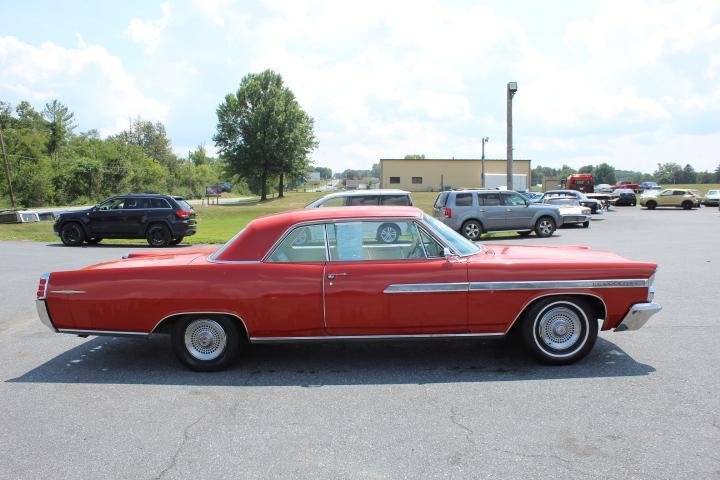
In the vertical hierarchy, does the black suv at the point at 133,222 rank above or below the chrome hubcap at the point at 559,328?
above

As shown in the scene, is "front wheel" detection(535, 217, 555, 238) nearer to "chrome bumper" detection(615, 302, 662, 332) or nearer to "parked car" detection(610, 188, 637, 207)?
"chrome bumper" detection(615, 302, 662, 332)

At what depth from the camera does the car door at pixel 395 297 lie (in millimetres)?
4777

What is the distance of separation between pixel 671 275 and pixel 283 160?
5611cm

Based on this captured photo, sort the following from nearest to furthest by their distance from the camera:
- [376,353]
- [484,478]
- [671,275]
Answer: [484,478], [376,353], [671,275]

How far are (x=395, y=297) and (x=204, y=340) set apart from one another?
5.70 feet

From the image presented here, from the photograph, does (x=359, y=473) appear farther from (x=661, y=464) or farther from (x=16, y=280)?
(x=16, y=280)

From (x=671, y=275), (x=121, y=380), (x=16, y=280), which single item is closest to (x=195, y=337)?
(x=121, y=380)

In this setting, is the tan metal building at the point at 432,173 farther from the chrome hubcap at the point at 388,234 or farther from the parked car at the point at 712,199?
the chrome hubcap at the point at 388,234

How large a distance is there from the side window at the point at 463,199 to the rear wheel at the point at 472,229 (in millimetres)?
605

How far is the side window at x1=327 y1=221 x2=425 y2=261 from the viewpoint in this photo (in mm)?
5000

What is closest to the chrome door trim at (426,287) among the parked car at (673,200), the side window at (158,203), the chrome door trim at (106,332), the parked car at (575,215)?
the chrome door trim at (106,332)

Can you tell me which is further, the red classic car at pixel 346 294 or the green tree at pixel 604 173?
the green tree at pixel 604 173

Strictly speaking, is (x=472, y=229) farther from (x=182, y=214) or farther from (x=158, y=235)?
(x=158, y=235)

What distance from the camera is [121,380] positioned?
190 inches
